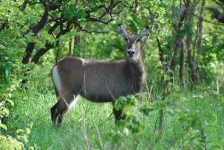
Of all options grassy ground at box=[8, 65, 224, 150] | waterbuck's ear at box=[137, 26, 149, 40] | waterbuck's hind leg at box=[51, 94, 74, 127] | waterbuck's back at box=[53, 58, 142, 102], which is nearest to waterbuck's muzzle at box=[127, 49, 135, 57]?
waterbuck's ear at box=[137, 26, 149, 40]

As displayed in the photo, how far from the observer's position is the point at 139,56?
32.6 ft

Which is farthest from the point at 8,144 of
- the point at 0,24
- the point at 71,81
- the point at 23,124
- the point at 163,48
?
the point at 163,48

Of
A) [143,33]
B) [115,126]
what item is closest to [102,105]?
[143,33]

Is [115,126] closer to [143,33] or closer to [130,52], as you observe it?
[130,52]

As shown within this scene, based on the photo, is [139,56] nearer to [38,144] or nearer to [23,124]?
[23,124]

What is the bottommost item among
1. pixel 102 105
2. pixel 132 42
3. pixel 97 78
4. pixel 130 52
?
pixel 102 105

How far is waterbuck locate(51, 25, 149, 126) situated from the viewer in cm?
944

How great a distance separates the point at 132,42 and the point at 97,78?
70 cm

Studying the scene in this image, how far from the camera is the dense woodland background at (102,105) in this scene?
15.4 feet

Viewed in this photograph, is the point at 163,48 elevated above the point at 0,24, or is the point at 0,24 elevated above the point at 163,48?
the point at 0,24

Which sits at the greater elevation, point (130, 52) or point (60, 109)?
point (130, 52)

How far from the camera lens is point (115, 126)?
4656 mm

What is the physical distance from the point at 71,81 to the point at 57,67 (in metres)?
0.30

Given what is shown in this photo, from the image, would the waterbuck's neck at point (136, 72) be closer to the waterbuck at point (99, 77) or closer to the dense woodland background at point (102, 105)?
the waterbuck at point (99, 77)
